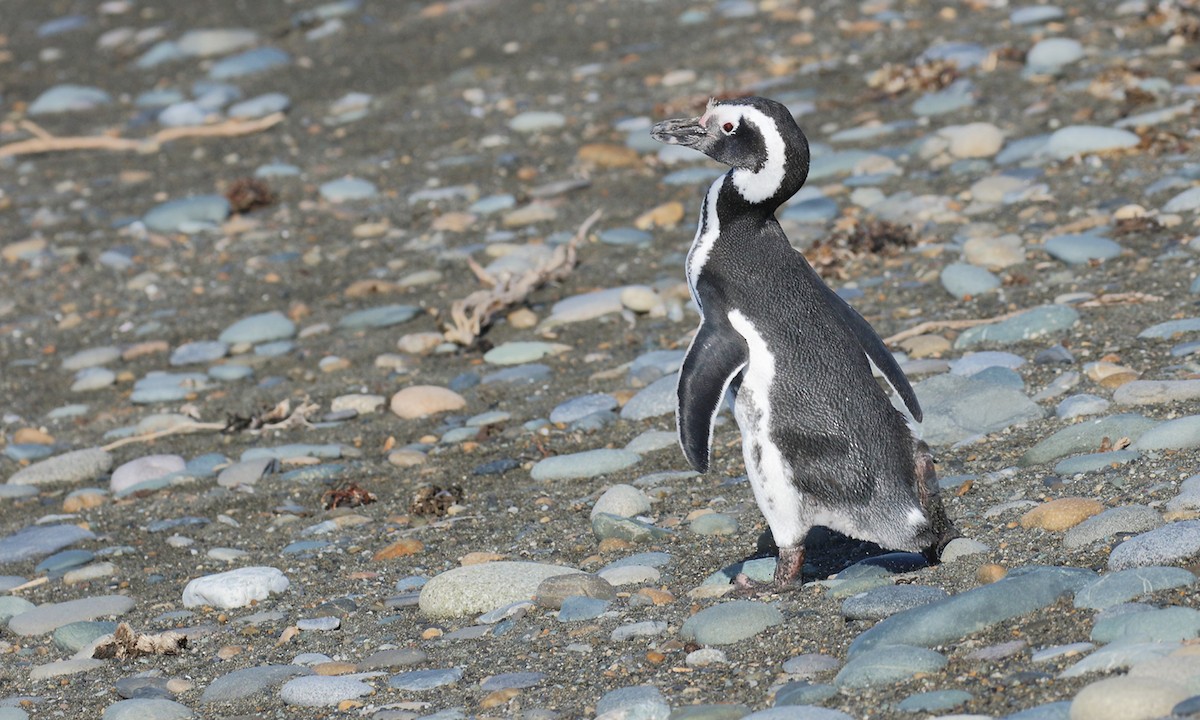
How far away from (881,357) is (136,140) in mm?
7479

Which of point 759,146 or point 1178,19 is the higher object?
point 759,146

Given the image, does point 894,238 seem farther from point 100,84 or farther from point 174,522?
point 100,84

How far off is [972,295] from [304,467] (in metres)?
2.92

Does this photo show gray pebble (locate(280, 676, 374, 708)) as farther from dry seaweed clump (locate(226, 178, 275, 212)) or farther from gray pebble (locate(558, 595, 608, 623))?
dry seaweed clump (locate(226, 178, 275, 212))

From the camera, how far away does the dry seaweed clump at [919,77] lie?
9.26m

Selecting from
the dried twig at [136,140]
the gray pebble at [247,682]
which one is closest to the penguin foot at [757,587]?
the gray pebble at [247,682]

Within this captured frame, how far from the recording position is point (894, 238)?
7387 millimetres

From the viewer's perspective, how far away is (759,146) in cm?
454

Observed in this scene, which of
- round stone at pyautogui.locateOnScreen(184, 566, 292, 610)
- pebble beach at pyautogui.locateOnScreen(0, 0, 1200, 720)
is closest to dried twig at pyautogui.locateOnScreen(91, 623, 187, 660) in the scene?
pebble beach at pyautogui.locateOnScreen(0, 0, 1200, 720)

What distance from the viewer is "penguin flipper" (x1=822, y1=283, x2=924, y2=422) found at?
4465 mm

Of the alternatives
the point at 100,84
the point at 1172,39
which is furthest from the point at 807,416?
the point at 100,84

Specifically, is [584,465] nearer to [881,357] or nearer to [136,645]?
[881,357]

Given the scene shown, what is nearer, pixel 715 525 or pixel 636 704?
pixel 636 704

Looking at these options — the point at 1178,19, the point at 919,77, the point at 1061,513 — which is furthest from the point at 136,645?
the point at 1178,19
